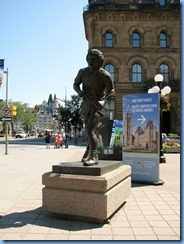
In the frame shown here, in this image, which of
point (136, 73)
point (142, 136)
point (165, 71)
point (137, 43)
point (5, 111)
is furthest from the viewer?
point (165, 71)

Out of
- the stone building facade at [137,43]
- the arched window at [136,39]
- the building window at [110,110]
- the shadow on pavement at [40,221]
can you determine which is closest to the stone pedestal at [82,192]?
the shadow on pavement at [40,221]

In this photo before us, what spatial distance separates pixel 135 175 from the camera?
A: 10578mm

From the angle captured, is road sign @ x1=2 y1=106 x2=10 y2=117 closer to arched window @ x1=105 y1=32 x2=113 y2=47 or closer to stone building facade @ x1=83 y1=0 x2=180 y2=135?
stone building facade @ x1=83 y1=0 x2=180 y2=135

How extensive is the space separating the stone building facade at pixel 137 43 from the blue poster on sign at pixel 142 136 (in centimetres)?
2796

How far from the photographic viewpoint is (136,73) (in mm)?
39875

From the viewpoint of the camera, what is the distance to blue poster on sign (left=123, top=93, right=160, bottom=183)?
10.0 metres

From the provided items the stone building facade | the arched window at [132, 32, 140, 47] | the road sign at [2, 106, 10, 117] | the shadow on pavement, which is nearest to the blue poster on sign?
the shadow on pavement

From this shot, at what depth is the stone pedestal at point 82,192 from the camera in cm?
556

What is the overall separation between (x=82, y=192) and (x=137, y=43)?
36.9 meters

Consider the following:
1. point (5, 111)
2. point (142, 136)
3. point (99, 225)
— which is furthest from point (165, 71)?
point (99, 225)

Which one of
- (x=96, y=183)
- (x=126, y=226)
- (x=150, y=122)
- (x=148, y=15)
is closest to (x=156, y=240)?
(x=126, y=226)

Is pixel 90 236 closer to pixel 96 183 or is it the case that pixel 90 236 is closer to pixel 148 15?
pixel 96 183

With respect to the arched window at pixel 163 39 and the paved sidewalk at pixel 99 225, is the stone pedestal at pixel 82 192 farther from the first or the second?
the arched window at pixel 163 39

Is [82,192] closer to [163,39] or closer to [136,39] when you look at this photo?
[136,39]
